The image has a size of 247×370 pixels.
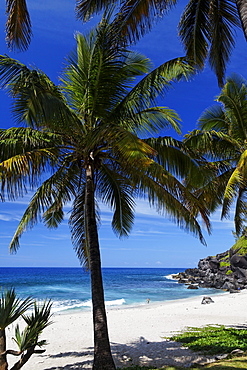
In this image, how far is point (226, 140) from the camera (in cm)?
1216

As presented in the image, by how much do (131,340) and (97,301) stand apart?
17.2 feet

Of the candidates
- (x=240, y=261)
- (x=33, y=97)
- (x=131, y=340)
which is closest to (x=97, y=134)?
(x=33, y=97)

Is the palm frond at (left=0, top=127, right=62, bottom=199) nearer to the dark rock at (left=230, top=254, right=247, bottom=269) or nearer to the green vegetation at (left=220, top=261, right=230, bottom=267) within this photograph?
the dark rock at (left=230, top=254, right=247, bottom=269)

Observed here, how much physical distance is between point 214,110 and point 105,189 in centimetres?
594

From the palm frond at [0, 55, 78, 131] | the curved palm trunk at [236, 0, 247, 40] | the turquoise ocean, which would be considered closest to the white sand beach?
the turquoise ocean

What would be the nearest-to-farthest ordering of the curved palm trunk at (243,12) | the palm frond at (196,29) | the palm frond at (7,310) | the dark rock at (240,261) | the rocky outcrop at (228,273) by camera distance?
the palm frond at (7,310), the curved palm trunk at (243,12), the palm frond at (196,29), the rocky outcrop at (228,273), the dark rock at (240,261)

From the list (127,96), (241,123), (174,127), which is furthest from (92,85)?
(241,123)

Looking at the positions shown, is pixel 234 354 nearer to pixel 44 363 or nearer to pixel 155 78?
pixel 44 363

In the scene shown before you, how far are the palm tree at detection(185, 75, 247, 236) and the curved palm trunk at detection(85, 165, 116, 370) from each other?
4.91 m

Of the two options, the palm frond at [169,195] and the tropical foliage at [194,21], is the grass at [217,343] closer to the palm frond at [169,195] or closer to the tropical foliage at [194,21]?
the palm frond at [169,195]

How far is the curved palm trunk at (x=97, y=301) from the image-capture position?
22.5ft

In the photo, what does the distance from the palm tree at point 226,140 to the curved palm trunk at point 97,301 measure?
193 inches

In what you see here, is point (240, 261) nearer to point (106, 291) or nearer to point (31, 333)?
point (106, 291)

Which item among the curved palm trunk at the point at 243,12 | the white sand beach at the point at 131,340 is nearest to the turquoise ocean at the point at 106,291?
the white sand beach at the point at 131,340
